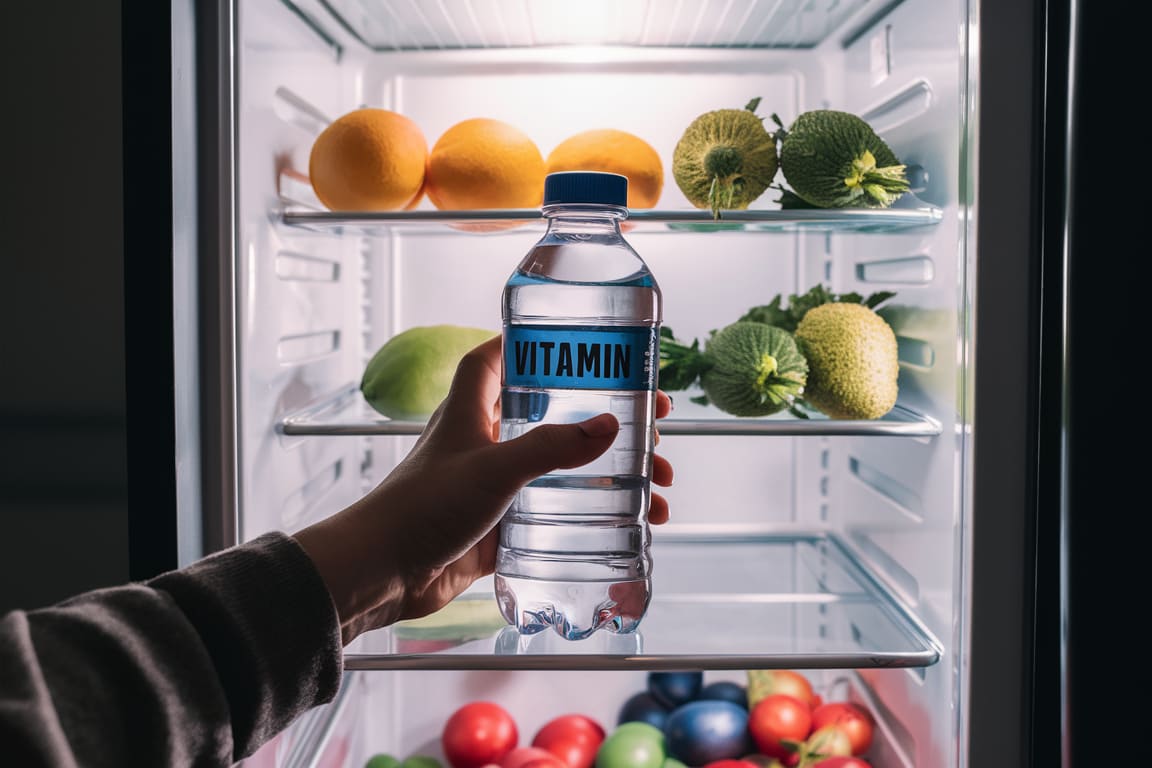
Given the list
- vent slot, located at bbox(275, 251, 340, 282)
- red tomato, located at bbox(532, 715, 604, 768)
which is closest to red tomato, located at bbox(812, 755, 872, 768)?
red tomato, located at bbox(532, 715, 604, 768)

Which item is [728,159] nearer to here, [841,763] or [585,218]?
[585,218]

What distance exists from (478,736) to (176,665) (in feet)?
2.97

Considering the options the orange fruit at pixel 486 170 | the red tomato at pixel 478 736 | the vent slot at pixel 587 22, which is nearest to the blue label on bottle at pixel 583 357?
the orange fruit at pixel 486 170

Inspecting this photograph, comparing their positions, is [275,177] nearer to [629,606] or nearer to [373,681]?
[629,606]

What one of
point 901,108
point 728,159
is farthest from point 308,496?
point 901,108

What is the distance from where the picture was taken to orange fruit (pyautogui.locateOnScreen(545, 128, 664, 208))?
126 cm

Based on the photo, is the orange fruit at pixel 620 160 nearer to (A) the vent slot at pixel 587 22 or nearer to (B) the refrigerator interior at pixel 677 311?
(B) the refrigerator interior at pixel 677 311

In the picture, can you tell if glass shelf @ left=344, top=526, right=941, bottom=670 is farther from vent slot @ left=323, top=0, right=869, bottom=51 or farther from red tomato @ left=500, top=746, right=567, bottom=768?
vent slot @ left=323, top=0, right=869, bottom=51

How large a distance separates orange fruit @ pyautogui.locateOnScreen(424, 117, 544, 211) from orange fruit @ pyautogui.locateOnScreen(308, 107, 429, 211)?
0.13 feet

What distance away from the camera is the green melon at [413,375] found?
127cm

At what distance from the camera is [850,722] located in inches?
56.6

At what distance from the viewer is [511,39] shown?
1.54 m

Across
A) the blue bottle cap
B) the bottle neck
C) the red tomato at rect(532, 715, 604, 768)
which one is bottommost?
the red tomato at rect(532, 715, 604, 768)

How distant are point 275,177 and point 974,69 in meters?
0.83
